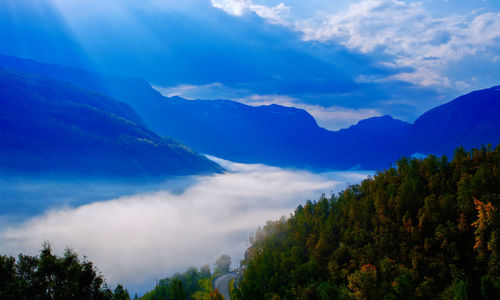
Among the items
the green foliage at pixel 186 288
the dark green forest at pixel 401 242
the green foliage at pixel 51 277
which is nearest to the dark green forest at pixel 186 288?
the green foliage at pixel 186 288

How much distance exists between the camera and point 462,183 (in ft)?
253

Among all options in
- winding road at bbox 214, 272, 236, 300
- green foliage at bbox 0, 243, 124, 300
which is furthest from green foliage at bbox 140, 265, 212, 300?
green foliage at bbox 0, 243, 124, 300

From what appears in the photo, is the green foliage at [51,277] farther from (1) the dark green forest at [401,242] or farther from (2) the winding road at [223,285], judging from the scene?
(2) the winding road at [223,285]

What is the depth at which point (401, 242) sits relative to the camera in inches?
3012

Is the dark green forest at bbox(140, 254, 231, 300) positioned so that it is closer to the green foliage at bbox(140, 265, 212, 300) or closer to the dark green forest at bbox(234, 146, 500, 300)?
the green foliage at bbox(140, 265, 212, 300)

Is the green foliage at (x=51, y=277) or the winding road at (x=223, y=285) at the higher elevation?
the green foliage at (x=51, y=277)

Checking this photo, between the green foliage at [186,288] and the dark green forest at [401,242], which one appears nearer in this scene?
the dark green forest at [401,242]

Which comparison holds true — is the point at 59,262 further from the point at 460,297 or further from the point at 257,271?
the point at 257,271

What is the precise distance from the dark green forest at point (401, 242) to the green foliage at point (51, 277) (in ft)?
101

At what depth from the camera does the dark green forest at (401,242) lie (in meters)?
59.3

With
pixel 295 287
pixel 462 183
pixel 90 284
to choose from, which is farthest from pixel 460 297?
pixel 90 284

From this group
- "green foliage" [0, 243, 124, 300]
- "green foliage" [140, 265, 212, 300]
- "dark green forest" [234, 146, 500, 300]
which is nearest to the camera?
"green foliage" [0, 243, 124, 300]

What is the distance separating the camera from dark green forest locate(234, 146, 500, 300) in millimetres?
59312

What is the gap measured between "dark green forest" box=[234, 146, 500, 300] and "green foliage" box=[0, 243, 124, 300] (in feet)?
101
